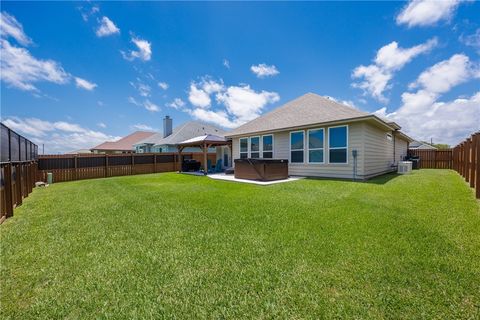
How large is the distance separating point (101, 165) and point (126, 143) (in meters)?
24.6

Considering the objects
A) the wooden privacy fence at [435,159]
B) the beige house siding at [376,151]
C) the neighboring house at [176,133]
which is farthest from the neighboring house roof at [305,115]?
the neighboring house at [176,133]

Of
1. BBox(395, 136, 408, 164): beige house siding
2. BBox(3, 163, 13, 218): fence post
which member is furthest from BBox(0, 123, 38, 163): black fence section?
BBox(395, 136, 408, 164): beige house siding

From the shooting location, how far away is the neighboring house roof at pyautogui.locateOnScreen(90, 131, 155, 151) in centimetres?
3514

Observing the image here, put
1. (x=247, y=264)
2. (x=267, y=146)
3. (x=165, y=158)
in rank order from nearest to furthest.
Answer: (x=247, y=264) < (x=267, y=146) < (x=165, y=158)

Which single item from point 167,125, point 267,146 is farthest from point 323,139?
point 167,125

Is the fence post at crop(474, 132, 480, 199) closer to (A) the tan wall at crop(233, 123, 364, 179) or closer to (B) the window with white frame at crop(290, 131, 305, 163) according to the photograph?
(A) the tan wall at crop(233, 123, 364, 179)

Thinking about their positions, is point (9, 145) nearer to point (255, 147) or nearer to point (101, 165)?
point (101, 165)

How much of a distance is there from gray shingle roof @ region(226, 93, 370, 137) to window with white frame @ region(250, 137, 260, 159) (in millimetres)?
668

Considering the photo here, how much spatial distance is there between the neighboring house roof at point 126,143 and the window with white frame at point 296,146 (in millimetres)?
30488

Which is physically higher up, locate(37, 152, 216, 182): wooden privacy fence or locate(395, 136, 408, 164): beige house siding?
locate(395, 136, 408, 164): beige house siding

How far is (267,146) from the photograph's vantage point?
1266 centimetres

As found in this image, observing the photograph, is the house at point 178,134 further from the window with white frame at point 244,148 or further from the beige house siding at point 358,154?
the beige house siding at point 358,154

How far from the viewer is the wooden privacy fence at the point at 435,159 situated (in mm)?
16234

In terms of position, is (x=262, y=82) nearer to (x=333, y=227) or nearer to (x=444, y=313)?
(x=333, y=227)
